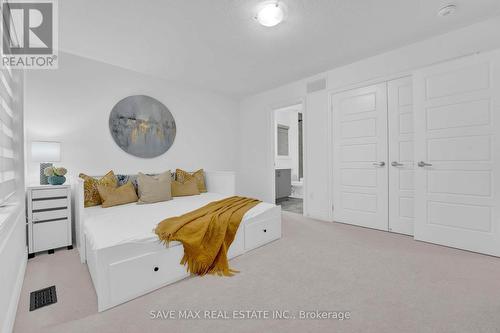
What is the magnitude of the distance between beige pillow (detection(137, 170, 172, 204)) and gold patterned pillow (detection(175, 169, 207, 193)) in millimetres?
472

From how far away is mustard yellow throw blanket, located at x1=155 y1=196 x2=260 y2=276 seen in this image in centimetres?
179

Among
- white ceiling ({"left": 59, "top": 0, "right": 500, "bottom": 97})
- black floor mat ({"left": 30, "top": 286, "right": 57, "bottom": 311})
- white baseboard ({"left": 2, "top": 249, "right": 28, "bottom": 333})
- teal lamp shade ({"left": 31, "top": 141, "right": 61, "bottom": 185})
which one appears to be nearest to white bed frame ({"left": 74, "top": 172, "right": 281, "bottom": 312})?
black floor mat ({"left": 30, "top": 286, "right": 57, "bottom": 311})

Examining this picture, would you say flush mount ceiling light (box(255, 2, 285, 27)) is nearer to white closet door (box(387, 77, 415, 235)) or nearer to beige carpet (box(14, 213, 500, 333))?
white closet door (box(387, 77, 415, 235))

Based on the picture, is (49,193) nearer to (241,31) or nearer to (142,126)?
(142,126)

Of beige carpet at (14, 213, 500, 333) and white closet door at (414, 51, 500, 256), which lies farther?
white closet door at (414, 51, 500, 256)

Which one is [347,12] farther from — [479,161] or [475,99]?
[479,161]

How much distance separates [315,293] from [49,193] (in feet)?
8.85

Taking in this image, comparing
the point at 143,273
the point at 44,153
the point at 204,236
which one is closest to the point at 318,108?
the point at 204,236

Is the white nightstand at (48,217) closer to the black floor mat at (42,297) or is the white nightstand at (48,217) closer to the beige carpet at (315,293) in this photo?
the beige carpet at (315,293)

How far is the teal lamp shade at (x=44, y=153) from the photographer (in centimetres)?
235

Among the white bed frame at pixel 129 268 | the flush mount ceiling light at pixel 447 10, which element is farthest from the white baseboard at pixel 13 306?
the flush mount ceiling light at pixel 447 10

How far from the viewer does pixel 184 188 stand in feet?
11.1

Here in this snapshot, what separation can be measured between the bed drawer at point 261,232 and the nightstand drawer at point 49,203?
195cm

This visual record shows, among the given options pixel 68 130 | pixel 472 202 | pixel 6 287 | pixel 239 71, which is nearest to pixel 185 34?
pixel 239 71
